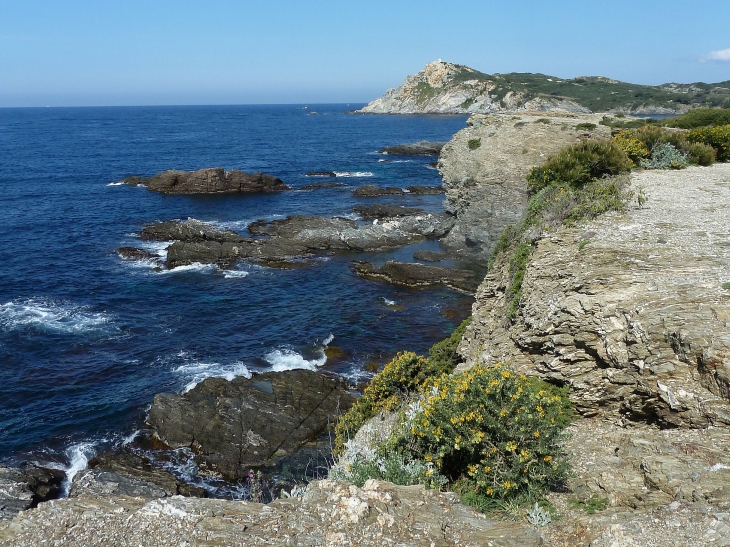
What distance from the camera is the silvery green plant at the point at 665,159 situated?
73.8 feet

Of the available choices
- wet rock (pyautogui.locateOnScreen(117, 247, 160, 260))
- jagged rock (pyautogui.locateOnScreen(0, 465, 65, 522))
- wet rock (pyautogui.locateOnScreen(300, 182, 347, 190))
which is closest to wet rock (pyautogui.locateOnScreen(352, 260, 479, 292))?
wet rock (pyautogui.locateOnScreen(117, 247, 160, 260))

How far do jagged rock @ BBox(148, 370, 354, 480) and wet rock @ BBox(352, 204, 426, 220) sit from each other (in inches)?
1275

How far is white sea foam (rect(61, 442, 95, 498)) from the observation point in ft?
63.8

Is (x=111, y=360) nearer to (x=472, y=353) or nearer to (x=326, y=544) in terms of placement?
(x=472, y=353)

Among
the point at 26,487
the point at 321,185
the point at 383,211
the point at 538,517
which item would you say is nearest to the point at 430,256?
the point at 383,211

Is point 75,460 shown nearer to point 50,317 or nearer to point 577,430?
point 50,317

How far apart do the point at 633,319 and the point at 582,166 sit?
10006 mm

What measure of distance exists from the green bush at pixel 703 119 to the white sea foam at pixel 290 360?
27219 millimetres

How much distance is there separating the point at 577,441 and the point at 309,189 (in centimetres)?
6358

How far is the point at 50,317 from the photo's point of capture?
32.4 meters

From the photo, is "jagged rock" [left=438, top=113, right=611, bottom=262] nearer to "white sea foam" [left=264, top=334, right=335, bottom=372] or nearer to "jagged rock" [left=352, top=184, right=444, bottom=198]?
"jagged rock" [left=352, top=184, right=444, bottom=198]

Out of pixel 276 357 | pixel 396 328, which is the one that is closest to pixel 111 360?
pixel 276 357

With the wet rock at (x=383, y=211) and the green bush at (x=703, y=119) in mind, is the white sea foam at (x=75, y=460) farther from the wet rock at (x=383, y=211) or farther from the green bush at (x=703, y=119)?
the green bush at (x=703, y=119)

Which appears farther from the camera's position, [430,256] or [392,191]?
[392,191]
